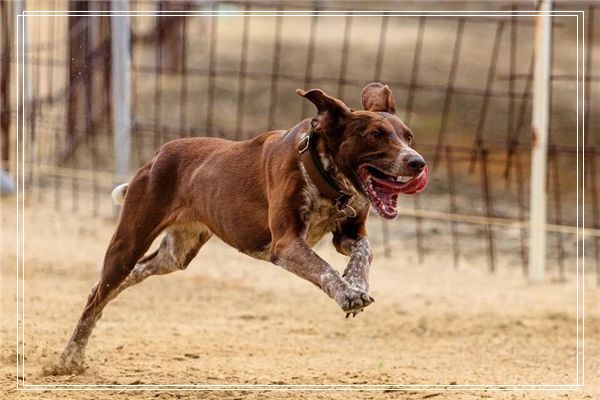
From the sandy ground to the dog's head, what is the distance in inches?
47.0

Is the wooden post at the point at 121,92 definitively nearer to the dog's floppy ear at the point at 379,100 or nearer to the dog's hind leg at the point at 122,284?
the dog's hind leg at the point at 122,284

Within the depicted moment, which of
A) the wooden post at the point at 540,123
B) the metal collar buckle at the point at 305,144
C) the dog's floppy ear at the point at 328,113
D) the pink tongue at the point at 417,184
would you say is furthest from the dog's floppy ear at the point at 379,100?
the wooden post at the point at 540,123

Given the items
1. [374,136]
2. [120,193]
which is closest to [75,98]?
[120,193]

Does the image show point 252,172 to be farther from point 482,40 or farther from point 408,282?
point 482,40

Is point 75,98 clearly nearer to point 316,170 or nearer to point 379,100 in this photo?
point 379,100

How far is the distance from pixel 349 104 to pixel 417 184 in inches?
477

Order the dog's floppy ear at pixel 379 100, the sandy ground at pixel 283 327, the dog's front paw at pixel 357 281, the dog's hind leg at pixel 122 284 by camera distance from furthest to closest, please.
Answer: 1. the sandy ground at pixel 283 327
2. the dog's hind leg at pixel 122 284
3. the dog's floppy ear at pixel 379 100
4. the dog's front paw at pixel 357 281

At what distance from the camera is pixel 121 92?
13.3 m

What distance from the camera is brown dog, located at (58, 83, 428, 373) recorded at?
5.88m

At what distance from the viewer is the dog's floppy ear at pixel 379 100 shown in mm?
6270

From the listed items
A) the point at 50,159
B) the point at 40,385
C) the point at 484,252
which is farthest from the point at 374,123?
the point at 50,159

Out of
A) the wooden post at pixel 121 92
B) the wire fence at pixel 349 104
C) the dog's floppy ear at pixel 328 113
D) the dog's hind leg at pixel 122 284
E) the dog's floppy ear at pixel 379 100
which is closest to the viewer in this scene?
the dog's floppy ear at pixel 328 113

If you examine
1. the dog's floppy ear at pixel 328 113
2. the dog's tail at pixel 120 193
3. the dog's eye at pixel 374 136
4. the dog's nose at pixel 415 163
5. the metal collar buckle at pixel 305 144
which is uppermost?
the dog's floppy ear at pixel 328 113

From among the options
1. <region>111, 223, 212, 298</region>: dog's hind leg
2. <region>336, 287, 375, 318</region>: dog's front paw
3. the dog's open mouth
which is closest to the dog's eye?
the dog's open mouth
